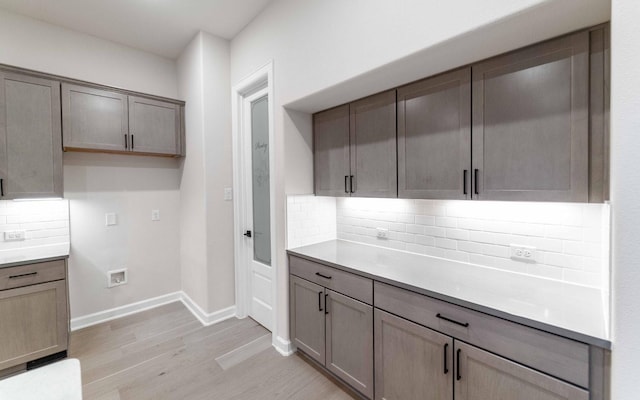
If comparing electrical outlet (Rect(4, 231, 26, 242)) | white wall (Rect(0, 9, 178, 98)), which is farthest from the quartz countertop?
white wall (Rect(0, 9, 178, 98))

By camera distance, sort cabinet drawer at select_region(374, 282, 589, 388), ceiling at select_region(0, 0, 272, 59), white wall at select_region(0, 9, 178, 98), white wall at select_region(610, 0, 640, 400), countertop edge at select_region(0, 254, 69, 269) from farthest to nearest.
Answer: white wall at select_region(0, 9, 178, 98)
ceiling at select_region(0, 0, 272, 59)
countertop edge at select_region(0, 254, 69, 269)
cabinet drawer at select_region(374, 282, 589, 388)
white wall at select_region(610, 0, 640, 400)

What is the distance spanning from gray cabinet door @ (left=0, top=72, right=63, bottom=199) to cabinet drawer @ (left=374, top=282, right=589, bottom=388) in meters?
3.05

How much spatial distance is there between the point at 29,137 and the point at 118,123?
69 cm

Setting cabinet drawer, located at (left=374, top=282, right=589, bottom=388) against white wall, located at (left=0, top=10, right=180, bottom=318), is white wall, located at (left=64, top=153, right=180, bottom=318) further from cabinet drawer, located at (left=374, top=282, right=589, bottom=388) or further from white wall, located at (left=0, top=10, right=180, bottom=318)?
cabinet drawer, located at (left=374, top=282, right=589, bottom=388)

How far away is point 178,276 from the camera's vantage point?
365 cm

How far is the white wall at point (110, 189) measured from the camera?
107 inches

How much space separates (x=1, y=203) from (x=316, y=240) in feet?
9.44

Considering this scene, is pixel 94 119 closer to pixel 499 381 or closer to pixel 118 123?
pixel 118 123

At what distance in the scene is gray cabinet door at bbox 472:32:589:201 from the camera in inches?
50.1

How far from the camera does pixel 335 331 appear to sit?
205 cm

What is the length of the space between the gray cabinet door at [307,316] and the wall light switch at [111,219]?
88.4 inches

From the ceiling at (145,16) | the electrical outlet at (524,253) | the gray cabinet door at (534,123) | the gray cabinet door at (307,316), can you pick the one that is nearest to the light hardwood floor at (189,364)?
the gray cabinet door at (307,316)

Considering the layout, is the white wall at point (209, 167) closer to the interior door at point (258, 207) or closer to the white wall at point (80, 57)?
the interior door at point (258, 207)

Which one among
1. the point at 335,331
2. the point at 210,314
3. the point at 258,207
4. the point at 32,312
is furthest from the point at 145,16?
the point at 335,331
